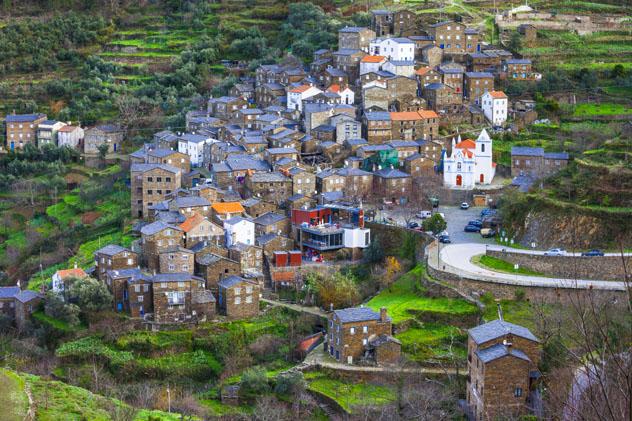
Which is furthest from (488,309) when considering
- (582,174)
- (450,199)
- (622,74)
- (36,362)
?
(622,74)

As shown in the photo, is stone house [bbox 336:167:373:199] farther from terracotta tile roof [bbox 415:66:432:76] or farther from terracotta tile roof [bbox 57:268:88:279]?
terracotta tile roof [bbox 57:268:88:279]

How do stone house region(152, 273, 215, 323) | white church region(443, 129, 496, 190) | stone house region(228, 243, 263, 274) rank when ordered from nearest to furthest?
stone house region(152, 273, 215, 323)
stone house region(228, 243, 263, 274)
white church region(443, 129, 496, 190)

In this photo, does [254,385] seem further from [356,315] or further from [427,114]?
[427,114]

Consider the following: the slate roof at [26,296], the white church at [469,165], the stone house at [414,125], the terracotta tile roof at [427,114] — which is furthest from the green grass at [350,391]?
the terracotta tile roof at [427,114]

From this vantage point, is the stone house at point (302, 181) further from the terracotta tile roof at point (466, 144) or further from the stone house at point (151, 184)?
the terracotta tile roof at point (466, 144)

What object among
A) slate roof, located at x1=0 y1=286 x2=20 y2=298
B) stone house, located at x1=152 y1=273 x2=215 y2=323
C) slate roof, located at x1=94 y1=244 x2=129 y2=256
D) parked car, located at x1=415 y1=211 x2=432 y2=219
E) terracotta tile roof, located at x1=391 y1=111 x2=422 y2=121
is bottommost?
slate roof, located at x1=0 y1=286 x2=20 y2=298

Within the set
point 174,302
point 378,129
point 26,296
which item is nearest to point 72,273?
point 26,296

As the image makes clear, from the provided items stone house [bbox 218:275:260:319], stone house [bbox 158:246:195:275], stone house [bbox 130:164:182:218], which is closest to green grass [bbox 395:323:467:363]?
stone house [bbox 218:275:260:319]
